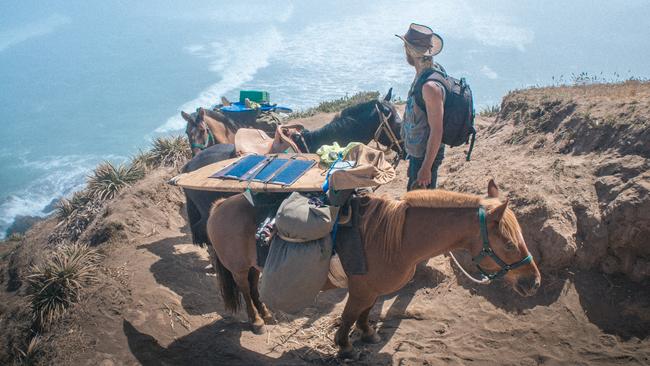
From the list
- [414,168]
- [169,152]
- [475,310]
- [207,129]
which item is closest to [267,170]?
[414,168]

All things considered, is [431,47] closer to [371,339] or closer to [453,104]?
[453,104]

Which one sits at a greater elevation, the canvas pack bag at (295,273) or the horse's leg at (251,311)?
the canvas pack bag at (295,273)

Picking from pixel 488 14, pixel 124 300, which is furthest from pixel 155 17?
pixel 124 300

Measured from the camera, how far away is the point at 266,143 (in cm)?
579

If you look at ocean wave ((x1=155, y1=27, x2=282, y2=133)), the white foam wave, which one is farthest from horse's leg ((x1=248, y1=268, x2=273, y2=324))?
the white foam wave

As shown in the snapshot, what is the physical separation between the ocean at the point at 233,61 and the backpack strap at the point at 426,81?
30.8 metres

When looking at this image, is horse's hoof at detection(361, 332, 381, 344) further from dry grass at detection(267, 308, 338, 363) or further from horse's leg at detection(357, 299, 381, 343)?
dry grass at detection(267, 308, 338, 363)

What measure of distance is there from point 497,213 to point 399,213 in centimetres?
78

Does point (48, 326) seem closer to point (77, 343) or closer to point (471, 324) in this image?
point (77, 343)

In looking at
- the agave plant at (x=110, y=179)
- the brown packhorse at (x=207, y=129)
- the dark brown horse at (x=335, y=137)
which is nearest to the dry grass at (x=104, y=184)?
the agave plant at (x=110, y=179)

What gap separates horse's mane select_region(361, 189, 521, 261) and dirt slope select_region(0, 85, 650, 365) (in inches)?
53.0

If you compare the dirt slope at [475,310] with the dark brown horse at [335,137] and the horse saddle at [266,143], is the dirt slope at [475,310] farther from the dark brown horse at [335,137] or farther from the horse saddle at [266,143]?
Result: the horse saddle at [266,143]

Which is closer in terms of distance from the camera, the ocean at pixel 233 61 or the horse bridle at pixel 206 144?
the horse bridle at pixel 206 144

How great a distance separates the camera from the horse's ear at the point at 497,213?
3014 millimetres
